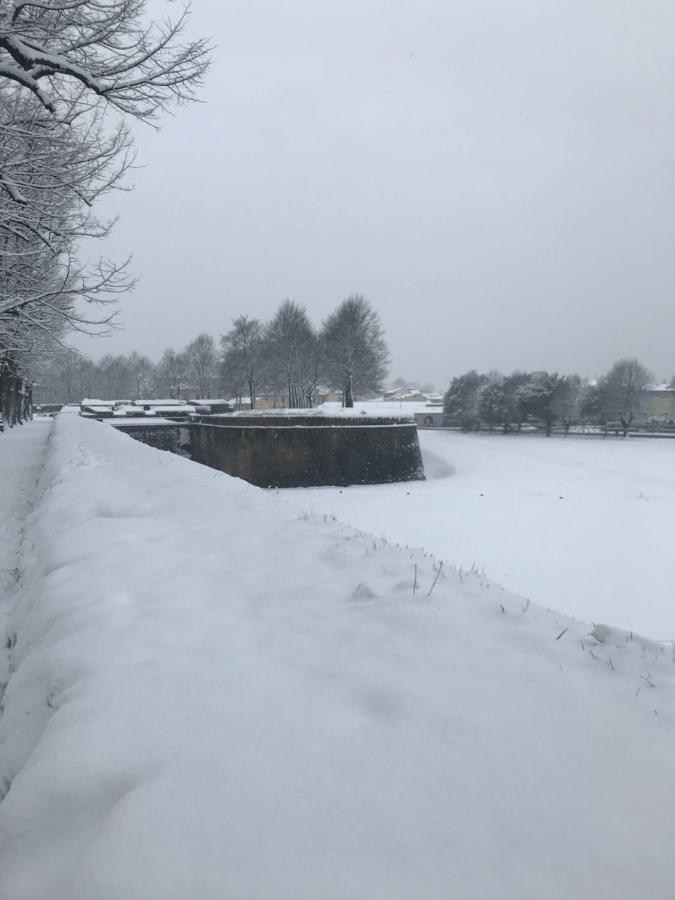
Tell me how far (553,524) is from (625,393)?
40.3 m

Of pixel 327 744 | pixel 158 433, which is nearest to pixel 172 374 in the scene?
pixel 158 433

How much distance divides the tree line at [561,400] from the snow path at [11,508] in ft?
150

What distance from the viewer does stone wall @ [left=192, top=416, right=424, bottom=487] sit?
2398 centimetres

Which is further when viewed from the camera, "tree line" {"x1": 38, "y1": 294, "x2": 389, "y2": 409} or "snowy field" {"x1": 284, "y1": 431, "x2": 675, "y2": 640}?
"tree line" {"x1": 38, "y1": 294, "x2": 389, "y2": 409}

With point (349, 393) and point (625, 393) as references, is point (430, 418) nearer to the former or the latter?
point (625, 393)

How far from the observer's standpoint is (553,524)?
16.7 meters

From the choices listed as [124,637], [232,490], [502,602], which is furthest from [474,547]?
[124,637]

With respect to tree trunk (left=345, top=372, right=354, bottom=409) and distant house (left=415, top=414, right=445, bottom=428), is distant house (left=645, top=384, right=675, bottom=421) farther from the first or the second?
tree trunk (left=345, top=372, right=354, bottom=409)

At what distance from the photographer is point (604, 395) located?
2045 inches

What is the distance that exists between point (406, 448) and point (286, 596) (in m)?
23.1

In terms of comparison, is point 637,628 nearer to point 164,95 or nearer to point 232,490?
point 232,490

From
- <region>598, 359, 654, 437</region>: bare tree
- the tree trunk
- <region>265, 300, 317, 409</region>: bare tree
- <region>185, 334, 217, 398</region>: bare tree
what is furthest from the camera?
<region>185, 334, 217, 398</region>: bare tree

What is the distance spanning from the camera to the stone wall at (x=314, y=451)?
23984 mm

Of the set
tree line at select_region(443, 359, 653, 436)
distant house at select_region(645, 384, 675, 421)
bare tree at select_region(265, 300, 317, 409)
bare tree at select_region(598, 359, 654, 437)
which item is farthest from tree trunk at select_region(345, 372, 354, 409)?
distant house at select_region(645, 384, 675, 421)
